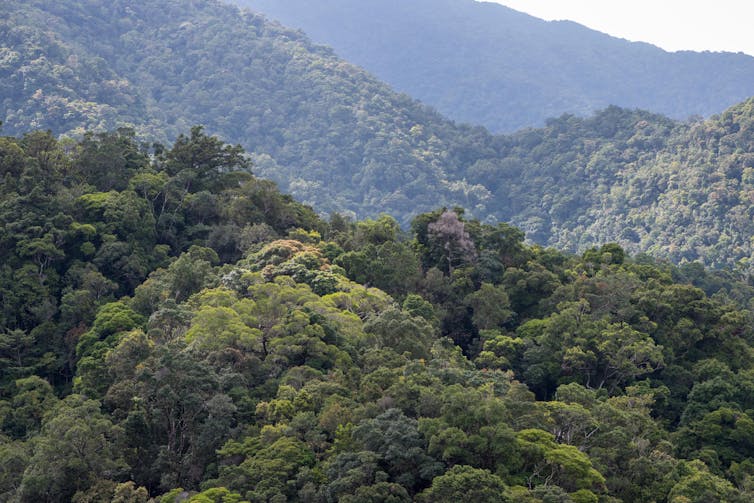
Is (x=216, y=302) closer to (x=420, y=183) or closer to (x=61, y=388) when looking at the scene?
(x=61, y=388)

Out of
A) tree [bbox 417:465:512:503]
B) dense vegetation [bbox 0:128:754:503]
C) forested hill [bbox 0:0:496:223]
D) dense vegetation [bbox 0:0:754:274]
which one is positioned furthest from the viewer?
forested hill [bbox 0:0:496:223]

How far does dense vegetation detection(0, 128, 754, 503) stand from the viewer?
25081 mm

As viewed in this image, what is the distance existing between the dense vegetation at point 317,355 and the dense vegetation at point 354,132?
137 ft

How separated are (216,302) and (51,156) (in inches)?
674

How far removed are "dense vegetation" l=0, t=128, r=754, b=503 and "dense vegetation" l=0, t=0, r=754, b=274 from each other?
41859 mm

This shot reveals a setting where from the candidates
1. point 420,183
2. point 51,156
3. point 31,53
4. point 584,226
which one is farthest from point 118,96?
point 51,156

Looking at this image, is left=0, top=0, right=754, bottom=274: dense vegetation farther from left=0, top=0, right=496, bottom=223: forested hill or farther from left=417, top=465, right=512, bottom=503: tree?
left=417, top=465, right=512, bottom=503: tree

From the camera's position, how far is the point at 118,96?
106 m

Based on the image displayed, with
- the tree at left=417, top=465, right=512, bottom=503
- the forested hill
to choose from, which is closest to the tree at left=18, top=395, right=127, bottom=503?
the tree at left=417, top=465, right=512, bottom=503

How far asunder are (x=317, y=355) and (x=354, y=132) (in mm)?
98463

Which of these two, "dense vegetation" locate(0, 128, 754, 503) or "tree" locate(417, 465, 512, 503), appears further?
"dense vegetation" locate(0, 128, 754, 503)

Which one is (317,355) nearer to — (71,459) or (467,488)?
(71,459)

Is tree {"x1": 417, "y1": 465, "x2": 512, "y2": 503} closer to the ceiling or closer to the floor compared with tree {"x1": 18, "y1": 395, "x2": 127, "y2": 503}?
closer to the ceiling

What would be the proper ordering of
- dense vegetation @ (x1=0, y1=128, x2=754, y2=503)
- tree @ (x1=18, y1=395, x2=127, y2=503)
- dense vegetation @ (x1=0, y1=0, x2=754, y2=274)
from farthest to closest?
1. dense vegetation @ (x1=0, y1=0, x2=754, y2=274)
2. tree @ (x1=18, y1=395, x2=127, y2=503)
3. dense vegetation @ (x1=0, y1=128, x2=754, y2=503)
